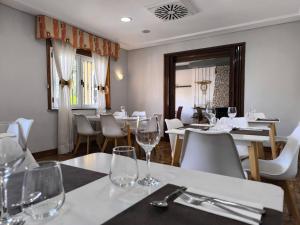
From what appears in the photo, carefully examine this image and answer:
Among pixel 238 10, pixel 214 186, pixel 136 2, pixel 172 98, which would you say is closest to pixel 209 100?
pixel 172 98

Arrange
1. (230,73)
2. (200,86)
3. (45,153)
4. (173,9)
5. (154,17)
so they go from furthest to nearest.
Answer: (200,86)
(230,73)
(45,153)
(154,17)
(173,9)

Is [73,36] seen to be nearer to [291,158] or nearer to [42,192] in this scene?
[291,158]

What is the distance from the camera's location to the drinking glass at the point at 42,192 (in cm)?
45

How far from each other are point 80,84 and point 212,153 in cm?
390

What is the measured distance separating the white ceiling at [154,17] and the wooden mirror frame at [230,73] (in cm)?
38

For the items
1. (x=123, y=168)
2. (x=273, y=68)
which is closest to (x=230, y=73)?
(x=273, y=68)

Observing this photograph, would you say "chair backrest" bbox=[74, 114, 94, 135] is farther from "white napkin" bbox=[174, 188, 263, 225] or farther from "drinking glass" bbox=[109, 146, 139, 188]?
"white napkin" bbox=[174, 188, 263, 225]

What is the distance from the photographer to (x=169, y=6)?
3248 mm

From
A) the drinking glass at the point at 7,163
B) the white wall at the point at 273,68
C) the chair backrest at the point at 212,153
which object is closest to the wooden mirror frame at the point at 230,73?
the white wall at the point at 273,68

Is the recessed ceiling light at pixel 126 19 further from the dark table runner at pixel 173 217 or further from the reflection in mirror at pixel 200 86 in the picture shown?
the reflection in mirror at pixel 200 86

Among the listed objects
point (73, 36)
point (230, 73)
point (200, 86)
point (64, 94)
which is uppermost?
point (73, 36)

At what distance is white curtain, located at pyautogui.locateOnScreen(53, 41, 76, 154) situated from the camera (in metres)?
3.94

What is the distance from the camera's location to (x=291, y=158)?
5.09ft

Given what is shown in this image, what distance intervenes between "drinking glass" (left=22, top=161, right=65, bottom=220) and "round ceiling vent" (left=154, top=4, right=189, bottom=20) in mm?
3294
